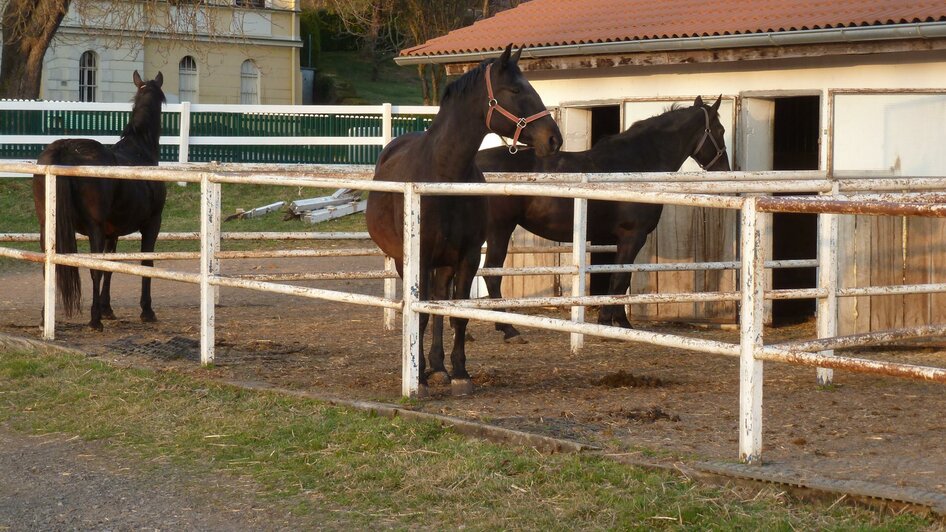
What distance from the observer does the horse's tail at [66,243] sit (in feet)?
29.3

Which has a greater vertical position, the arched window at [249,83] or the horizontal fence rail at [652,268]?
the arched window at [249,83]

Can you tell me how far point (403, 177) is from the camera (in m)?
7.36

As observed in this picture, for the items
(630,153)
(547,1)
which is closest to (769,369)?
(630,153)

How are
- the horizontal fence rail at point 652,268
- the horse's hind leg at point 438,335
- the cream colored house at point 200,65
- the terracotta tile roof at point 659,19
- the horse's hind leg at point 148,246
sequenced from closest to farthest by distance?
the horizontal fence rail at point 652,268, the horse's hind leg at point 438,335, the terracotta tile roof at point 659,19, the horse's hind leg at point 148,246, the cream colored house at point 200,65

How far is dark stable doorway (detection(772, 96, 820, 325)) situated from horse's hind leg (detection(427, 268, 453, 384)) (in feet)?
16.3

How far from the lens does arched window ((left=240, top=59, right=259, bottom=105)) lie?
133 ft

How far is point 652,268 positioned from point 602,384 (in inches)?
75.8

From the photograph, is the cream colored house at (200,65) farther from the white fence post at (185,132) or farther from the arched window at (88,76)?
the white fence post at (185,132)

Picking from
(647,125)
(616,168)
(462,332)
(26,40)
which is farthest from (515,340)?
(26,40)

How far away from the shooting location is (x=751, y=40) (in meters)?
10.2

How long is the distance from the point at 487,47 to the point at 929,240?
5090 mm

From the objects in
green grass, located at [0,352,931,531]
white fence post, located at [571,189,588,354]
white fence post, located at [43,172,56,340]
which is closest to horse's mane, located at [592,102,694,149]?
white fence post, located at [571,189,588,354]

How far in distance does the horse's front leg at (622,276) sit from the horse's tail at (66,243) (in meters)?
4.07

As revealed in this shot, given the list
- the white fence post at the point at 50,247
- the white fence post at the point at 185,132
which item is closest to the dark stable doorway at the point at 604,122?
the white fence post at the point at 50,247
